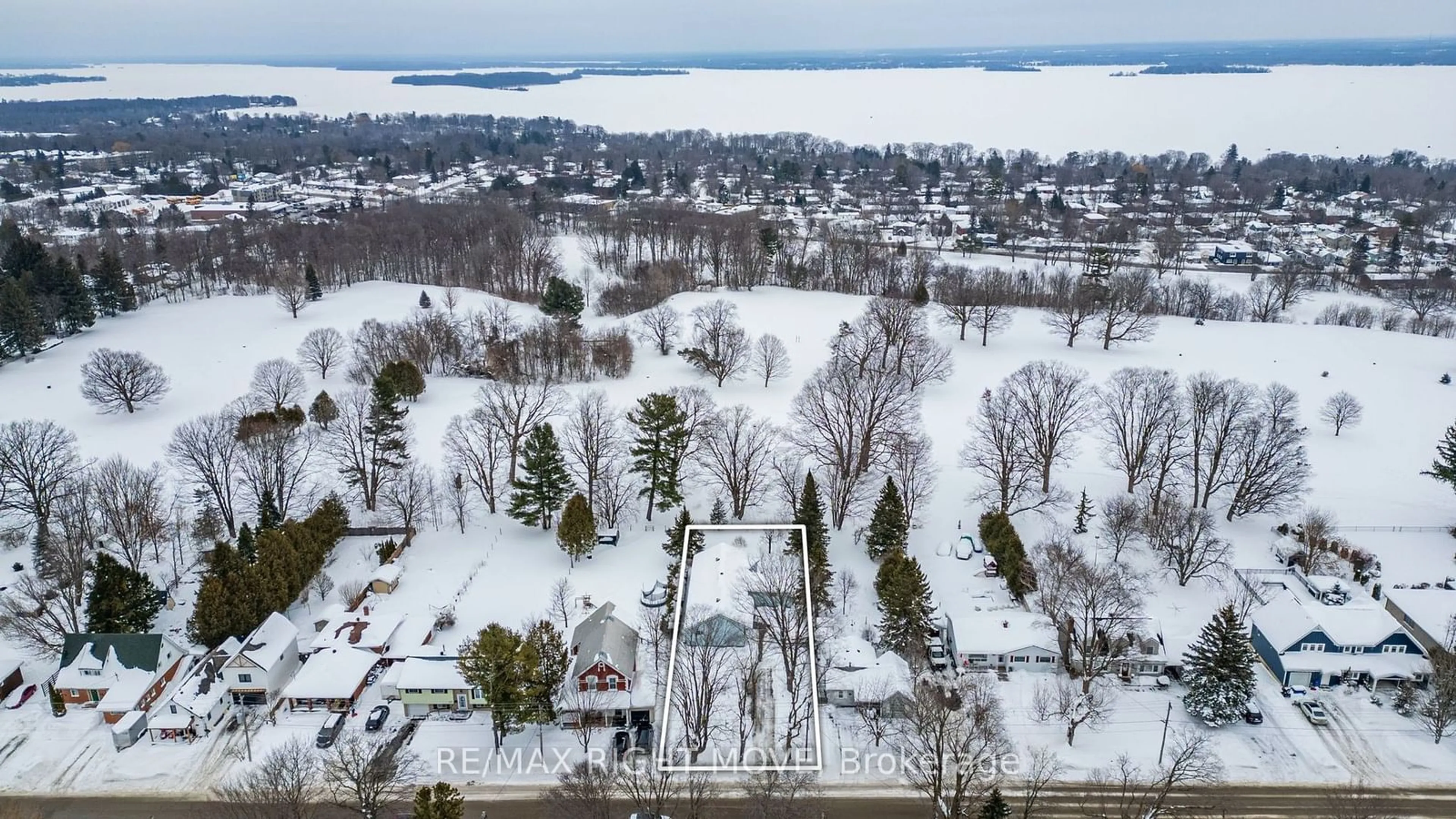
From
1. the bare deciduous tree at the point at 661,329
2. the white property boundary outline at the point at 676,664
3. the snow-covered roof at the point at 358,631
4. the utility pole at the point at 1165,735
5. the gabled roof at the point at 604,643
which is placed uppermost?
the white property boundary outline at the point at 676,664

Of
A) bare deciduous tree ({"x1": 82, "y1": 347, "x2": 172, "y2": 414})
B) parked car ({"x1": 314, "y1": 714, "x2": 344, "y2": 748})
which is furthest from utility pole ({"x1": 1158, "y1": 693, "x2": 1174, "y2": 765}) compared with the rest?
bare deciduous tree ({"x1": 82, "y1": 347, "x2": 172, "y2": 414})

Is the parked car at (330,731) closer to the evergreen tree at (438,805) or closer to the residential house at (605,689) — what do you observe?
the evergreen tree at (438,805)

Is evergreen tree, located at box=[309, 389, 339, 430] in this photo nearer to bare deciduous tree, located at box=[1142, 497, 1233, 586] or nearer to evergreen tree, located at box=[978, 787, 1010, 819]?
evergreen tree, located at box=[978, 787, 1010, 819]

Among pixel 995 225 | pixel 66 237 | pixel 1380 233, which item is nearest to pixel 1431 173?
pixel 1380 233

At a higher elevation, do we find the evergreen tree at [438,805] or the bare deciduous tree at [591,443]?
the bare deciduous tree at [591,443]

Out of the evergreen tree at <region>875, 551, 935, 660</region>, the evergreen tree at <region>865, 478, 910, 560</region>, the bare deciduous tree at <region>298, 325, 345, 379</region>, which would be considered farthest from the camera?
the bare deciduous tree at <region>298, 325, 345, 379</region>

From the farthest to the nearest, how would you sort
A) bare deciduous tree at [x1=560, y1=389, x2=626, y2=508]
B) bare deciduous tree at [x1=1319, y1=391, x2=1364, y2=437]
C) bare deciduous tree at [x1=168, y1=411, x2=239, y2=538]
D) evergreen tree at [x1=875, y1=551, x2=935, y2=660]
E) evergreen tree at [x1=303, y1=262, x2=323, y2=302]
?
1. evergreen tree at [x1=303, y1=262, x2=323, y2=302]
2. bare deciduous tree at [x1=1319, y1=391, x2=1364, y2=437]
3. bare deciduous tree at [x1=560, y1=389, x2=626, y2=508]
4. bare deciduous tree at [x1=168, y1=411, x2=239, y2=538]
5. evergreen tree at [x1=875, y1=551, x2=935, y2=660]

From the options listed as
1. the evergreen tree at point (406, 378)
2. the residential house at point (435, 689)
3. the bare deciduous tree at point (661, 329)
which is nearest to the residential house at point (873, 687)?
the residential house at point (435, 689)
